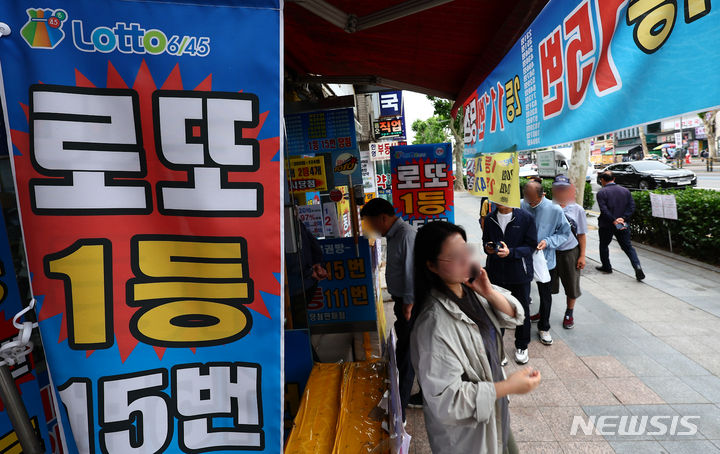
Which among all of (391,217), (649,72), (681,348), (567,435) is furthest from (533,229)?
(649,72)

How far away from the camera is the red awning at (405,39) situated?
8.18 feet

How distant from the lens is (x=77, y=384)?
4.21 ft

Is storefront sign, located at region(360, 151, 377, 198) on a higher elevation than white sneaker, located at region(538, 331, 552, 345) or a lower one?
higher

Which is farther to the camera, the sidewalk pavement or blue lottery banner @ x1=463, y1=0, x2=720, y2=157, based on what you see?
the sidewalk pavement

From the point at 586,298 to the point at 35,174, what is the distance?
6.99 metres

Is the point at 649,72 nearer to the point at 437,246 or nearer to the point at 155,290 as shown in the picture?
the point at 437,246

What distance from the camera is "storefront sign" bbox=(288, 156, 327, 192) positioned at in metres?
4.13

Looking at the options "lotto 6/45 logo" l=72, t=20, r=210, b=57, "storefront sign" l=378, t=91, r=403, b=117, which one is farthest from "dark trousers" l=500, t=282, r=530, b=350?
"storefront sign" l=378, t=91, r=403, b=117

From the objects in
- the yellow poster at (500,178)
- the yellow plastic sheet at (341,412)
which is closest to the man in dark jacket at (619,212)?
the yellow poster at (500,178)

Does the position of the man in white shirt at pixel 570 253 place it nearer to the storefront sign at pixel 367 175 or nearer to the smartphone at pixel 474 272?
the smartphone at pixel 474 272

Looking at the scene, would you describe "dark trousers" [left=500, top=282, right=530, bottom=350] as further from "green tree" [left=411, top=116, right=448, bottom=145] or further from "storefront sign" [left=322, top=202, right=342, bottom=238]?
"green tree" [left=411, top=116, right=448, bottom=145]

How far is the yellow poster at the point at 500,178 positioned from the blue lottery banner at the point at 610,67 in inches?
22.3

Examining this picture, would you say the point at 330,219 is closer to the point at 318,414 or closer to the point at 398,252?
the point at 398,252

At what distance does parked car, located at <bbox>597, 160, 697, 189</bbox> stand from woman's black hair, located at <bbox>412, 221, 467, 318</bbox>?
22.5 metres
